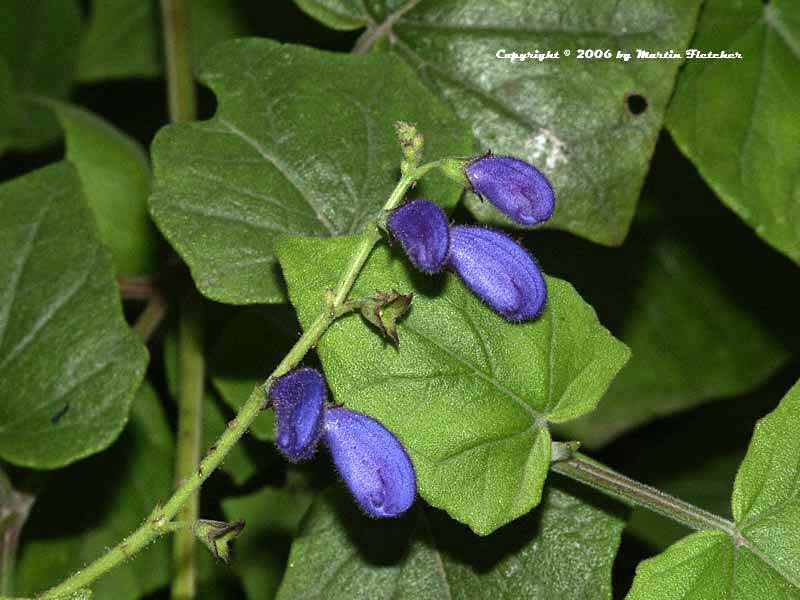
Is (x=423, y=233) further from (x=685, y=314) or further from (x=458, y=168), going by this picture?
(x=685, y=314)

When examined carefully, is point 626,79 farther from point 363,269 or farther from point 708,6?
point 363,269

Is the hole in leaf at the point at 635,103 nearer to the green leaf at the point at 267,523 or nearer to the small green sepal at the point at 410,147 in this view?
the small green sepal at the point at 410,147

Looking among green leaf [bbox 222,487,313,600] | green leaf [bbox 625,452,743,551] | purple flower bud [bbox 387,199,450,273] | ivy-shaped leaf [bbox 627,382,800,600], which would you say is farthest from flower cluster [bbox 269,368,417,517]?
green leaf [bbox 625,452,743,551]

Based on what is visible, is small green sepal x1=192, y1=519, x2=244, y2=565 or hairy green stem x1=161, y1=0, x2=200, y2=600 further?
hairy green stem x1=161, y1=0, x2=200, y2=600

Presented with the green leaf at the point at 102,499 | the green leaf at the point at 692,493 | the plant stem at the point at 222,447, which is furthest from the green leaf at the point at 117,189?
the green leaf at the point at 692,493

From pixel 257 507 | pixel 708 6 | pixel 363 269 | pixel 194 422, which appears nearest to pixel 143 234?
pixel 194 422

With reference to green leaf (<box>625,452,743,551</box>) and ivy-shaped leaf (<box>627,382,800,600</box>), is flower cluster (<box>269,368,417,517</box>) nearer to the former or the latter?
ivy-shaped leaf (<box>627,382,800,600</box>)

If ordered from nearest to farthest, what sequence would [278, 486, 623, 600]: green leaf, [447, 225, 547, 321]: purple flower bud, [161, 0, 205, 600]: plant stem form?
[447, 225, 547, 321]: purple flower bud → [278, 486, 623, 600]: green leaf → [161, 0, 205, 600]: plant stem
